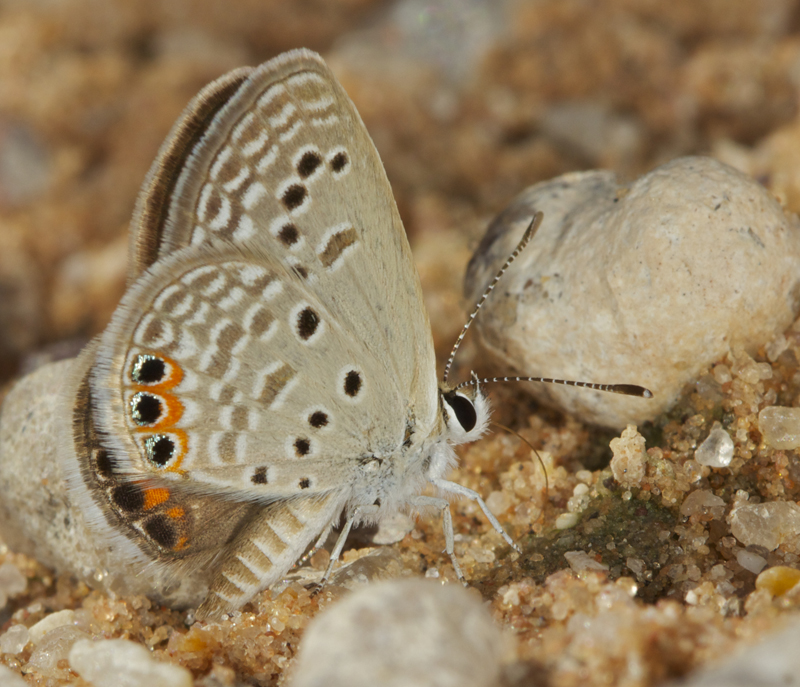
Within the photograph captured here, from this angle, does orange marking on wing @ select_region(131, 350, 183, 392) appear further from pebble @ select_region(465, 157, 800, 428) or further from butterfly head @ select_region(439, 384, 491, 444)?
pebble @ select_region(465, 157, 800, 428)

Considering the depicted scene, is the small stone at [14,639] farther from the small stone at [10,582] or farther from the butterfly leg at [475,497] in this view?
the butterfly leg at [475,497]

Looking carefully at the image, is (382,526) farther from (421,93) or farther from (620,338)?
(421,93)

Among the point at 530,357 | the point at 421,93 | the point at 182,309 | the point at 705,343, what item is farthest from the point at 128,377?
the point at 421,93

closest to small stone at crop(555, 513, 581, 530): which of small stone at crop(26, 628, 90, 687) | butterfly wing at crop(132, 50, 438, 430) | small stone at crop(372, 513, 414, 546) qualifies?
small stone at crop(372, 513, 414, 546)

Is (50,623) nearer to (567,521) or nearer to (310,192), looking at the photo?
(310,192)

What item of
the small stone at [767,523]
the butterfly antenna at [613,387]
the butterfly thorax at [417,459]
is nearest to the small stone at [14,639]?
the butterfly thorax at [417,459]
